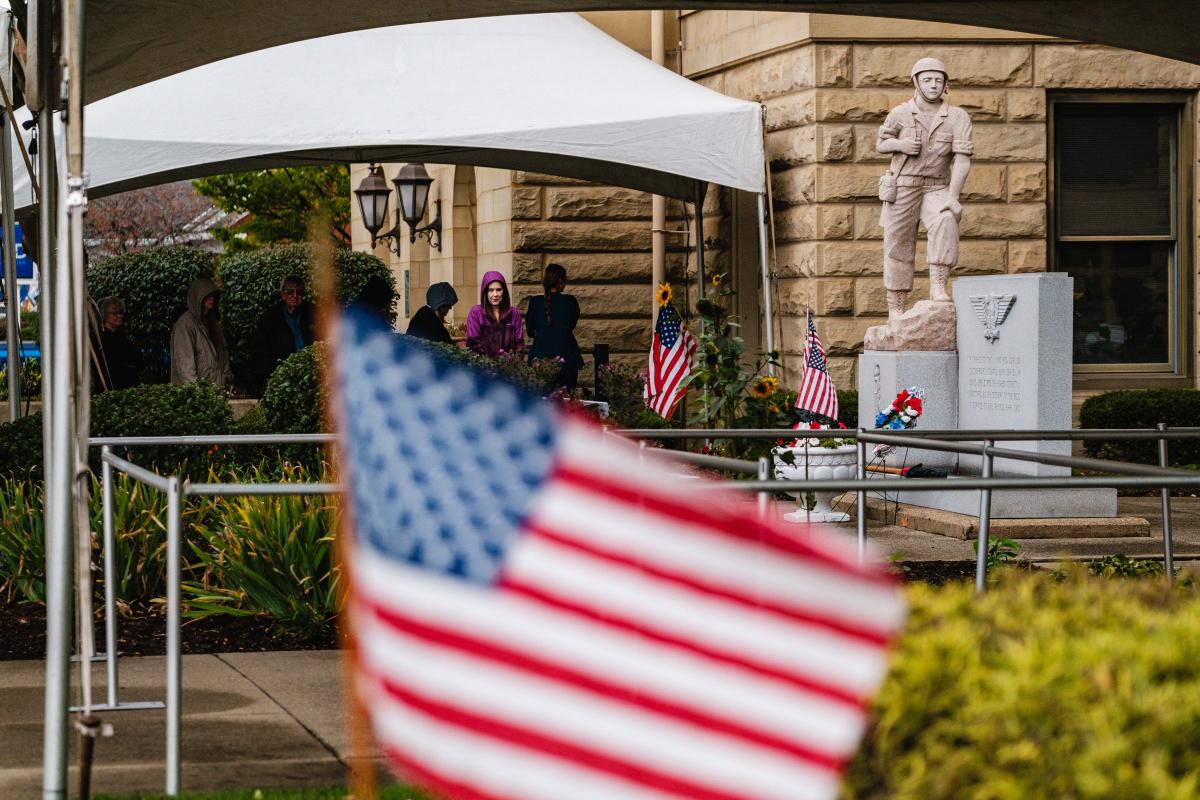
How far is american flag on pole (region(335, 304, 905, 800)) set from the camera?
2699 millimetres

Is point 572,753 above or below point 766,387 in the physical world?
below

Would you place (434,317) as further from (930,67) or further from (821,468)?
(930,67)

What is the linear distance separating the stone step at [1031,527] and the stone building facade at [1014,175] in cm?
407

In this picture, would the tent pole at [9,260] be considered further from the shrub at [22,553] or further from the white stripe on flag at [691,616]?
the white stripe on flag at [691,616]

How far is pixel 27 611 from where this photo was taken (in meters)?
8.79

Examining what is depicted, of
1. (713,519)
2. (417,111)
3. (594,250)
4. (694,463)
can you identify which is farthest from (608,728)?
(594,250)

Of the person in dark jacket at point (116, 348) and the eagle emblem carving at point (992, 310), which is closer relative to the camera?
→ the eagle emblem carving at point (992, 310)

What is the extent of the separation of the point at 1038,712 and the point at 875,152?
13742 millimetres

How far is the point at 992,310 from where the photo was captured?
1263cm

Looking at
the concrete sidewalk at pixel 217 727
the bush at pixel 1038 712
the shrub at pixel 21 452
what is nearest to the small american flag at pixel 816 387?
the shrub at pixel 21 452

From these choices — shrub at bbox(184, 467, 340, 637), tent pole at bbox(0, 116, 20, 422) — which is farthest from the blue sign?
shrub at bbox(184, 467, 340, 637)

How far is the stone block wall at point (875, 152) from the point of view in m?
16.5

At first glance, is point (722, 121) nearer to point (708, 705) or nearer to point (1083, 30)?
→ point (1083, 30)

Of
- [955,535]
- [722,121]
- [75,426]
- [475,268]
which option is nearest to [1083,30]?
[955,535]
